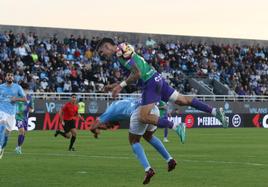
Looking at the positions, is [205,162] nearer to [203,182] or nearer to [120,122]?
[203,182]

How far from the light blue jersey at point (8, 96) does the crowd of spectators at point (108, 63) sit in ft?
74.6

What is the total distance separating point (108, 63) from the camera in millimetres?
51469

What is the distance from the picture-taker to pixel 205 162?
19094 mm

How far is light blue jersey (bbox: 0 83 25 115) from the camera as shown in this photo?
19984 millimetres

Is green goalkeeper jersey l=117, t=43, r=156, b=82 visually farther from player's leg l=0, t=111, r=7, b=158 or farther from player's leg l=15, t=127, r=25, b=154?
player's leg l=15, t=127, r=25, b=154

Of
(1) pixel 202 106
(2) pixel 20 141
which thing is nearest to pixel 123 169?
(1) pixel 202 106

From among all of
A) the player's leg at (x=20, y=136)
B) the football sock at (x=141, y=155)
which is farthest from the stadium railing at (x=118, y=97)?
the football sock at (x=141, y=155)

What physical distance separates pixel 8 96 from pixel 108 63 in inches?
1241

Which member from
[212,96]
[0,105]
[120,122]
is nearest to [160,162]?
[0,105]

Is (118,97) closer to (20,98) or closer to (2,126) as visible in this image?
(20,98)

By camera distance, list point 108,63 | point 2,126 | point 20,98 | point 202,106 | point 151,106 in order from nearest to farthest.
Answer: point 151,106 → point 202,106 → point 2,126 → point 20,98 → point 108,63

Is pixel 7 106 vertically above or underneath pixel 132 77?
underneath

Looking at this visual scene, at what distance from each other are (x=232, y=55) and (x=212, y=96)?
9.96 meters

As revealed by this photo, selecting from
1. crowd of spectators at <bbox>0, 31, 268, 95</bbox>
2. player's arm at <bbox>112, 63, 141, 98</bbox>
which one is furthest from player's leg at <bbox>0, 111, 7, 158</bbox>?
crowd of spectators at <bbox>0, 31, 268, 95</bbox>
